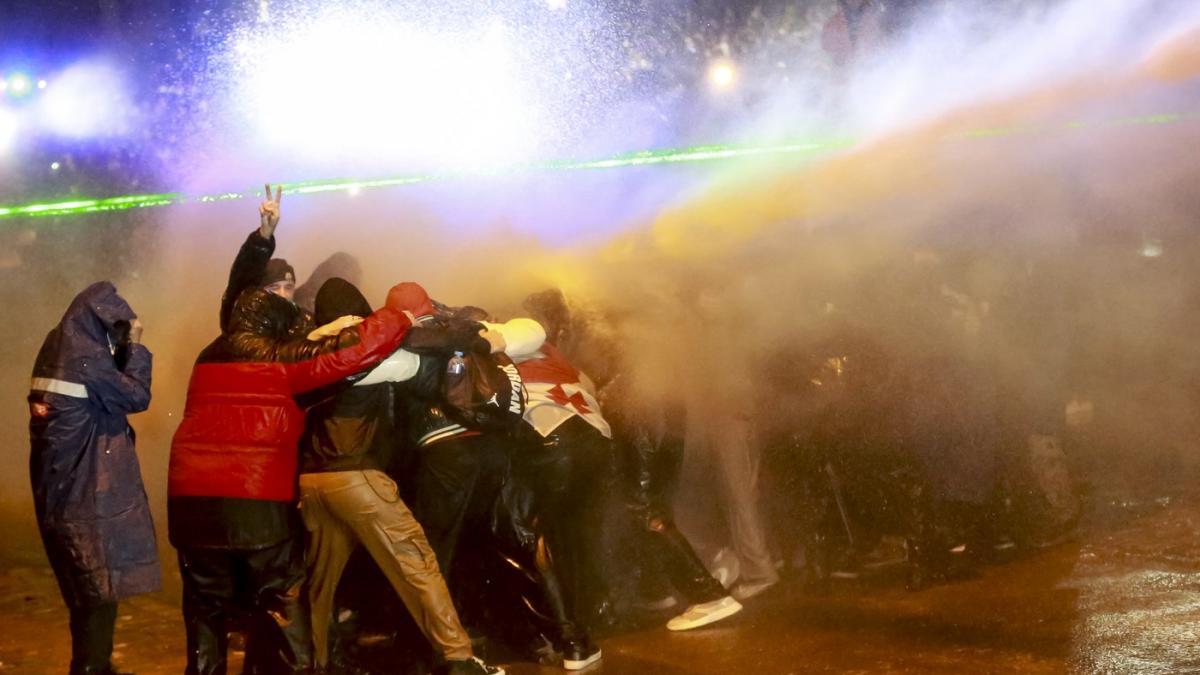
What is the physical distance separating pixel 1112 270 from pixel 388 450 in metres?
5.73

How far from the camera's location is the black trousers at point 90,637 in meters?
5.09

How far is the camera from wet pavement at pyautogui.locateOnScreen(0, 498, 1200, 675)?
4918 mm

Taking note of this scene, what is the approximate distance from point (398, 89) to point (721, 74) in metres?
3.44

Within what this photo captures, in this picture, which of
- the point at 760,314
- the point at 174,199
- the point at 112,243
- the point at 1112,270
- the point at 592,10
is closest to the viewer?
the point at 760,314

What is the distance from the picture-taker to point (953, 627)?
5.41 metres

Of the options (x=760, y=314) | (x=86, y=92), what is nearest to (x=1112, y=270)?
(x=760, y=314)

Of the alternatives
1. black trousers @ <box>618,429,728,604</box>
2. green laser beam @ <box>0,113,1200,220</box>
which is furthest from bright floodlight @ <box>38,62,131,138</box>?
black trousers @ <box>618,429,728,604</box>

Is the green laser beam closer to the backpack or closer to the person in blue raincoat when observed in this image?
the backpack

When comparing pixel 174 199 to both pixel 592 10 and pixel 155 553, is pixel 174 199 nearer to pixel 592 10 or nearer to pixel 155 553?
pixel 592 10

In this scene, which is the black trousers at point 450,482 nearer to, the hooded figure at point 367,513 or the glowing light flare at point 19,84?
the hooded figure at point 367,513

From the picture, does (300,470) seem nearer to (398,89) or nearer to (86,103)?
(398,89)

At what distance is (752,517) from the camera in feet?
21.7

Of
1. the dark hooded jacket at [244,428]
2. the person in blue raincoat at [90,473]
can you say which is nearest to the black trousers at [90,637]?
the person in blue raincoat at [90,473]

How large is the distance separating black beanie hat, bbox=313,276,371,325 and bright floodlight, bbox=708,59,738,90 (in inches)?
293
